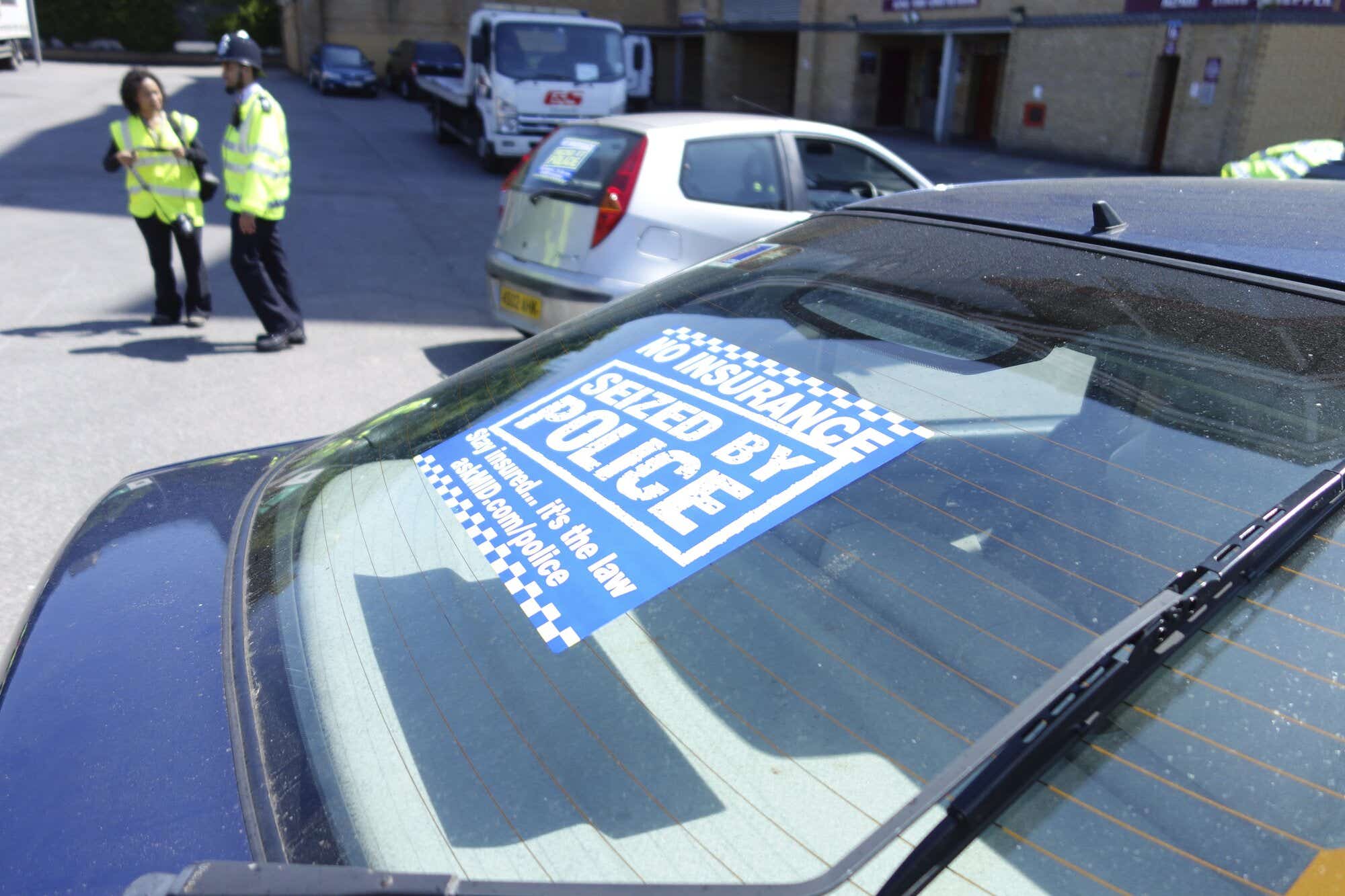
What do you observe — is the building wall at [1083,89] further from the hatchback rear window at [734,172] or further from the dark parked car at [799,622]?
the dark parked car at [799,622]

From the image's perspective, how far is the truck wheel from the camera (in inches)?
783

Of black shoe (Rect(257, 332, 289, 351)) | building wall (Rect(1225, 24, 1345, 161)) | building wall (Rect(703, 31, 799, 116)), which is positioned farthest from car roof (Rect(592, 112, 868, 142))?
building wall (Rect(703, 31, 799, 116))

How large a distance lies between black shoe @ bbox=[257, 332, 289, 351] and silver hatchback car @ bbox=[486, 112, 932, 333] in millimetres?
1408

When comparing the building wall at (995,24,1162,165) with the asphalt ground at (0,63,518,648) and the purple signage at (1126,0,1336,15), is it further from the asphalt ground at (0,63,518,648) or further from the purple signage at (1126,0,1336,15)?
the asphalt ground at (0,63,518,648)

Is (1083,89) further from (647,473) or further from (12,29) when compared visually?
(12,29)

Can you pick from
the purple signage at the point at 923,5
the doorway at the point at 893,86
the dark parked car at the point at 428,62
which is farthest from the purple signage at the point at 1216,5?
the dark parked car at the point at 428,62

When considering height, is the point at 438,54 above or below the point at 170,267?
above

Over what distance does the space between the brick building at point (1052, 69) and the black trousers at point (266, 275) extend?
17391 millimetres

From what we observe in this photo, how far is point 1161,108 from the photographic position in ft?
66.8

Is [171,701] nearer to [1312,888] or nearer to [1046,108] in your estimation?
[1312,888]

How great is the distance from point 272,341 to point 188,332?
0.84m

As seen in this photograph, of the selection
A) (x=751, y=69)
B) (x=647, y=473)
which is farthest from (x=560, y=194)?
(x=751, y=69)

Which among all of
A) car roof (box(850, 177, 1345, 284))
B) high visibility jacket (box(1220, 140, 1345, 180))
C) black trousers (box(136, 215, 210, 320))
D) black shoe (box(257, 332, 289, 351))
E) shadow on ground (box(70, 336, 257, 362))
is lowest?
shadow on ground (box(70, 336, 257, 362))

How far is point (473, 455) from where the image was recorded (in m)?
1.78
